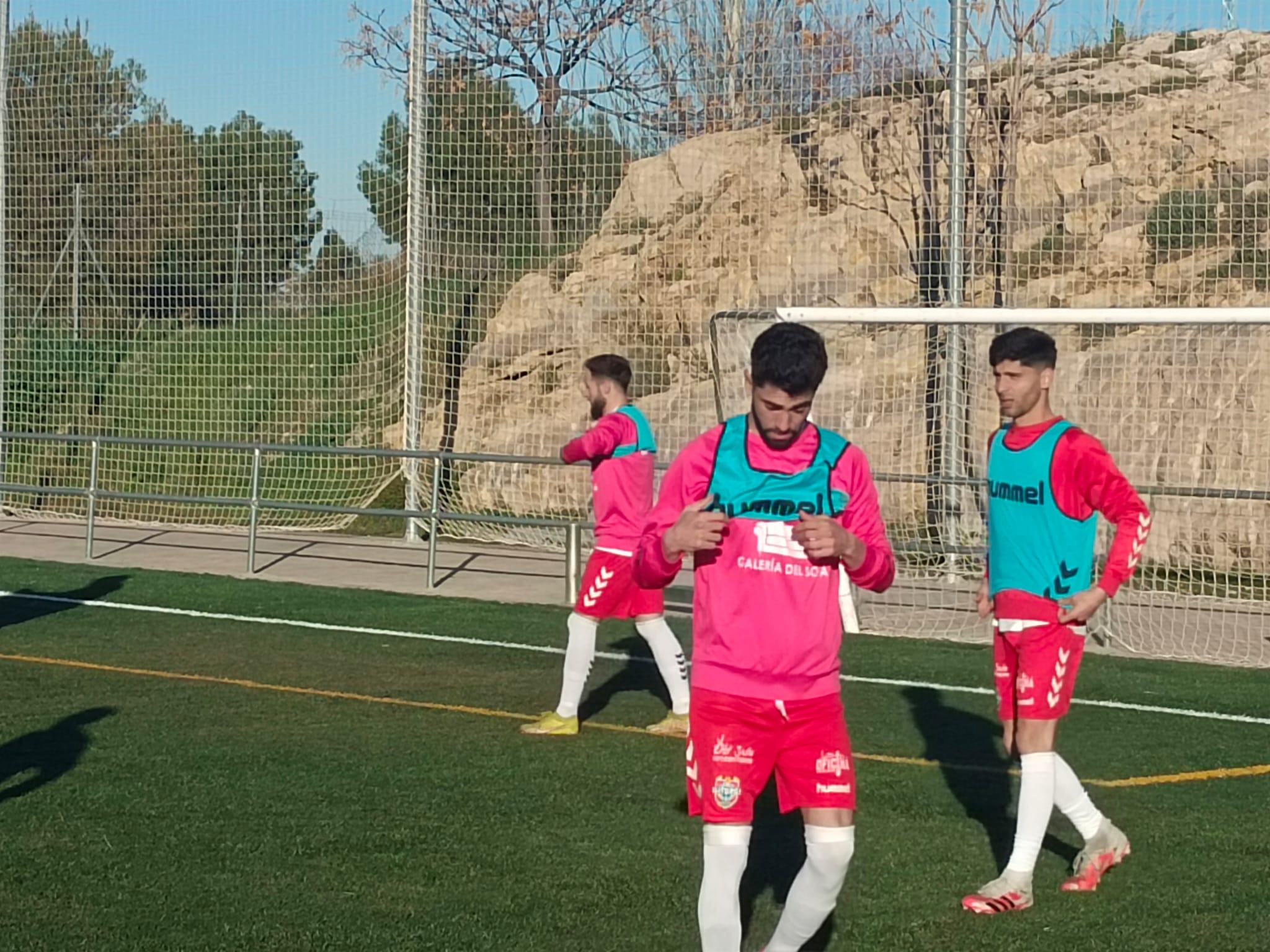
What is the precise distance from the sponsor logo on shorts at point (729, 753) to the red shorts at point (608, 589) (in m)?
3.88

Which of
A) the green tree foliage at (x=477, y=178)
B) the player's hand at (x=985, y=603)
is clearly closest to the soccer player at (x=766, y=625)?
the player's hand at (x=985, y=603)

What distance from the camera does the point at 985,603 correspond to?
6453 mm

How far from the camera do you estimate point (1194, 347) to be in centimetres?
1522

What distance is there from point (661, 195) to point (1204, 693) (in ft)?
27.3

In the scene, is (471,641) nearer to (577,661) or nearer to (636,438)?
(577,661)

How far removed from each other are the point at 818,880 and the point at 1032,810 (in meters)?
1.53

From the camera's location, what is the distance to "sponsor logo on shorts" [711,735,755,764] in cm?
488

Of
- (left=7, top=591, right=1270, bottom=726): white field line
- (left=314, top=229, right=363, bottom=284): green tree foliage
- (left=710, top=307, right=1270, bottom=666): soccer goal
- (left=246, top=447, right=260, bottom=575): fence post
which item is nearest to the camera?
(left=7, top=591, right=1270, bottom=726): white field line

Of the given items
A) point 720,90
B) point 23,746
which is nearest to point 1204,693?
point 23,746

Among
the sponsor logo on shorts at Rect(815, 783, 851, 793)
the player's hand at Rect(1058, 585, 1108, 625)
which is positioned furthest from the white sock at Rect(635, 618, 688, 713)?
the sponsor logo on shorts at Rect(815, 783, 851, 793)

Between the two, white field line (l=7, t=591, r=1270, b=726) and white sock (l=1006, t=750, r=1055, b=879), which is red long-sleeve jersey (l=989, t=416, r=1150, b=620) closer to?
white sock (l=1006, t=750, r=1055, b=879)

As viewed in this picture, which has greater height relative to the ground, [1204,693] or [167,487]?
[167,487]

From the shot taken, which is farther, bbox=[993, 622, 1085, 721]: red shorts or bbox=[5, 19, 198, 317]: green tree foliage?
bbox=[5, 19, 198, 317]: green tree foliage

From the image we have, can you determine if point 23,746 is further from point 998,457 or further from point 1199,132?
point 1199,132
